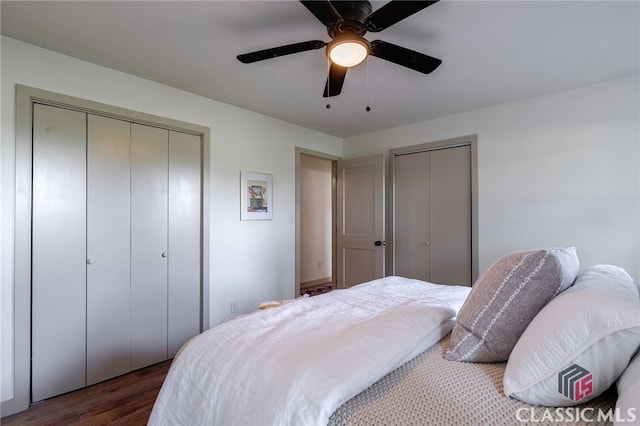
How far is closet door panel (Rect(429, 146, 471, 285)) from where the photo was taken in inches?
134

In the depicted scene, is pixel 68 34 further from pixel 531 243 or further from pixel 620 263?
pixel 620 263

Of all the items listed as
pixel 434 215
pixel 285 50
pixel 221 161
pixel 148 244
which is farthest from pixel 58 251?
pixel 434 215

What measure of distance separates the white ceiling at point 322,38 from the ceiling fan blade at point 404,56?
236 millimetres

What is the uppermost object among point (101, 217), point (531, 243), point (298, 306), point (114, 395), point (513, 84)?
point (513, 84)

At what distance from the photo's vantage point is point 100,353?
236 cm

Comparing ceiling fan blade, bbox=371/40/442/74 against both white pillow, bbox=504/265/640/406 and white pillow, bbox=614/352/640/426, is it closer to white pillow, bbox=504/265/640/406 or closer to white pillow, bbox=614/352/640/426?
white pillow, bbox=504/265/640/406

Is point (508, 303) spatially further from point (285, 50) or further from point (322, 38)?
point (322, 38)

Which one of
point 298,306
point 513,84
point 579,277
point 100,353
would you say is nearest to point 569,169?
point 513,84

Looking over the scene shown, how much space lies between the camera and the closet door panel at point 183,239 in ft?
9.11

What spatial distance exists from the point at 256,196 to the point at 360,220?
149 centimetres

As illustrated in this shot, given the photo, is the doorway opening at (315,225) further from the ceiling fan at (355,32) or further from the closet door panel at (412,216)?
the ceiling fan at (355,32)

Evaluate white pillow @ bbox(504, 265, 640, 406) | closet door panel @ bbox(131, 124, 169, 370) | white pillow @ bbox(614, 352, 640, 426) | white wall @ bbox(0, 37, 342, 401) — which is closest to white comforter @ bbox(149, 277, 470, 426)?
white pillow @ bbox(504, 265, 640, 406)

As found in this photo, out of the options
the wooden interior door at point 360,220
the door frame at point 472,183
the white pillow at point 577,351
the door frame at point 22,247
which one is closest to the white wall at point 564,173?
the door frame at point 472,183

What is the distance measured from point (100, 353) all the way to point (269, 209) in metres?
1.98
